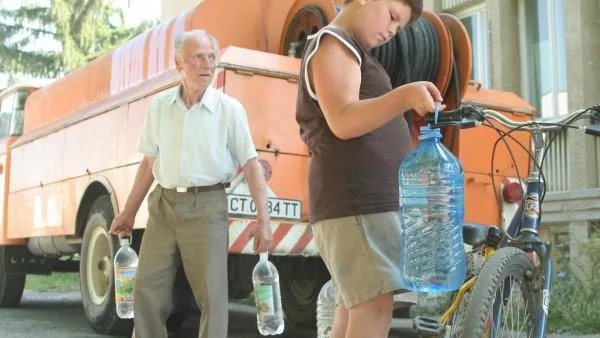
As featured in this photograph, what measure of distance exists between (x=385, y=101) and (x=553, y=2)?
9.05 meters

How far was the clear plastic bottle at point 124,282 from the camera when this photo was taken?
17.4 ft

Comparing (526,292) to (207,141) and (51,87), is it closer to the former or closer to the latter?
(207,141)

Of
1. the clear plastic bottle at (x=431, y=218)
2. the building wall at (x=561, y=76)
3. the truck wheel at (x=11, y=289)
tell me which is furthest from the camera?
the truck wheel at (x=11, y=289)

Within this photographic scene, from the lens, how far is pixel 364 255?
2766 mm

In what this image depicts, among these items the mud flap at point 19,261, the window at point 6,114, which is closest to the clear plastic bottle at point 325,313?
the mud flap at point 19,261

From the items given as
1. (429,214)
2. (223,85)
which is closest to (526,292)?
(429,214)

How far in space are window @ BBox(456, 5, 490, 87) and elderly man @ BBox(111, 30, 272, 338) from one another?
26.3 ft

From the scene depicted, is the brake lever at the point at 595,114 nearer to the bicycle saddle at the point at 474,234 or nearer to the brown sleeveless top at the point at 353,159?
the bicycle saddle at the point at 474,234

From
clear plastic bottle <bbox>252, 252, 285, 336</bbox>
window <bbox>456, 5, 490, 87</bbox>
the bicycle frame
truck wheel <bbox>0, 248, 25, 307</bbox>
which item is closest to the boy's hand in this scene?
the bicycle frame

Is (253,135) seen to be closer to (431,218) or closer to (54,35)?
(431,218)

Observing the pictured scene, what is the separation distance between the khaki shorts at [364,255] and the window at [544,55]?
8421 millimetres

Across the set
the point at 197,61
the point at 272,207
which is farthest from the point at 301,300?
the point at 197,61

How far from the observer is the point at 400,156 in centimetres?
289

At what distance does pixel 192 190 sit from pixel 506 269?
1.77 metres
